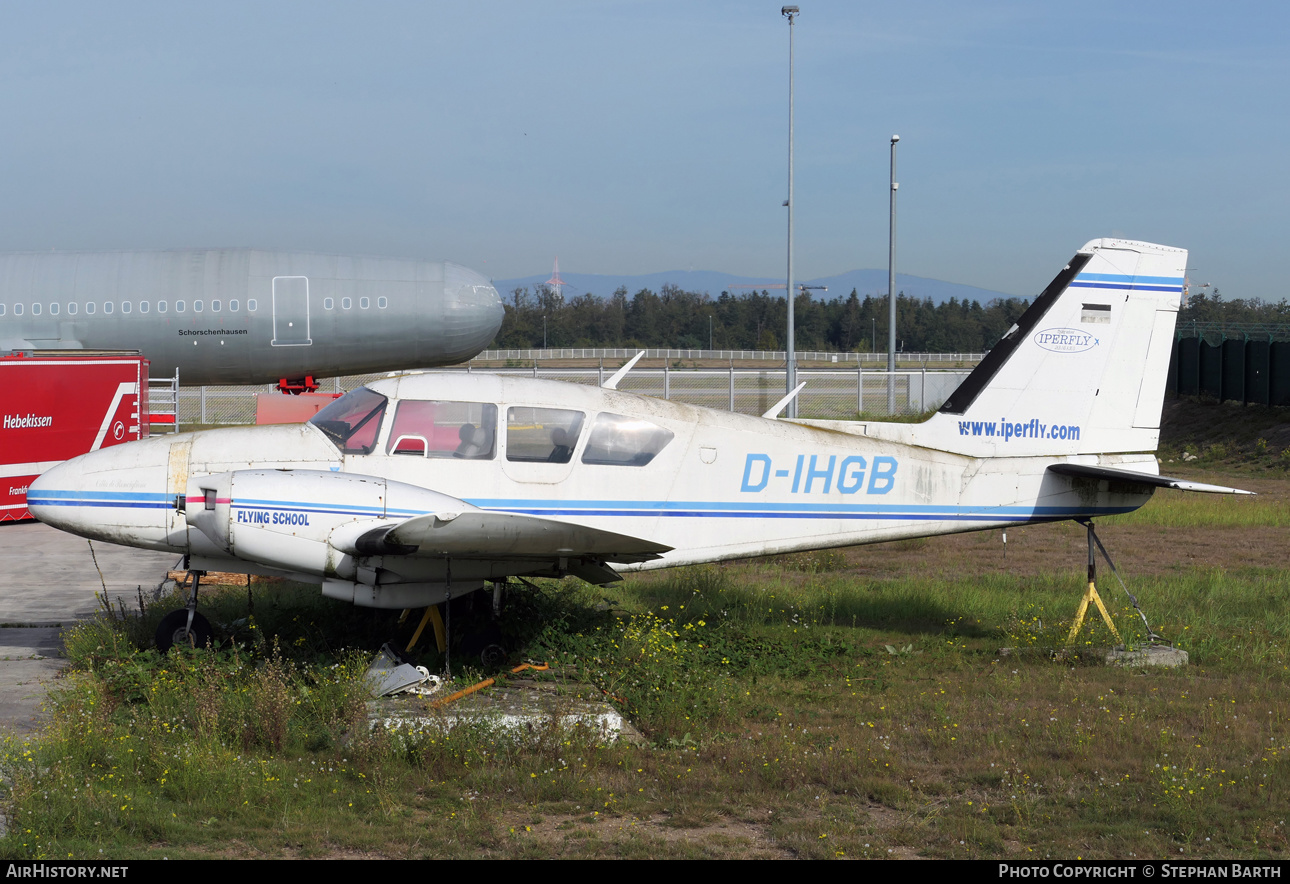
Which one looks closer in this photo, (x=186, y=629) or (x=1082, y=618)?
(x=186, y=629)

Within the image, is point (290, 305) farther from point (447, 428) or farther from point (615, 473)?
point (615, 473)

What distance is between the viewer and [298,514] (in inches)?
324

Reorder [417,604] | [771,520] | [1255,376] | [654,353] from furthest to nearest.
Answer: [654,353]
[1255,376]
[771,520]
[417,604]

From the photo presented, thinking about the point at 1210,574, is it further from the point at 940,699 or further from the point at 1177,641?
→ the point at 940,699

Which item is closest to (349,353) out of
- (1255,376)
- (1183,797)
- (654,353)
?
(1183,797)

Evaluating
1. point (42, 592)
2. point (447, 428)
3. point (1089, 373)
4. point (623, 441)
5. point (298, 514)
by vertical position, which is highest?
point (1089, 373)

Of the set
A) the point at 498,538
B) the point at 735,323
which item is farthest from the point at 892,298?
the point at 735,323

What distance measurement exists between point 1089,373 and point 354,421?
695 centimetres

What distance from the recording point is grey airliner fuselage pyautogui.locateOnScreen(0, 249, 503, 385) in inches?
1014

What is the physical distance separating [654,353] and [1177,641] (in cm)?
7852

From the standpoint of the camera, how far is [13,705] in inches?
327

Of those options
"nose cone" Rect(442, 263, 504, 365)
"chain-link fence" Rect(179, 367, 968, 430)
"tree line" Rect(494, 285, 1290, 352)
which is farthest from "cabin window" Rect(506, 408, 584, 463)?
"tree line" Rect(494, 285, 1290, 352)

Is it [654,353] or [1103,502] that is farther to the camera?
[654,353]

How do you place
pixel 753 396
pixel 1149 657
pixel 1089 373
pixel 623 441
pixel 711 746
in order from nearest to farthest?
pixel 711 746, pixel 623 441, pixel 1149 657, pixel 1089 373, pixel 753 396
